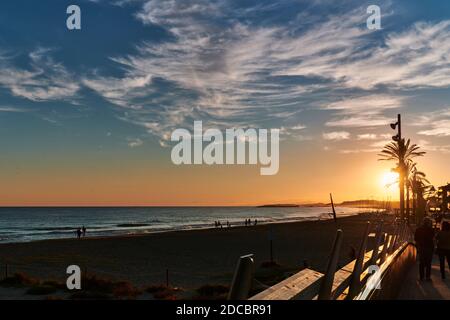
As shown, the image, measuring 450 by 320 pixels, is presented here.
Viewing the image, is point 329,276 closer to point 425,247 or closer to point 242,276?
point 242,276

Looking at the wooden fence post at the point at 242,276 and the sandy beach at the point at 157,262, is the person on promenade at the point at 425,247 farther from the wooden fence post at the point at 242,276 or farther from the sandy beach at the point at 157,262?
the wooden fence post at the point at 242,276

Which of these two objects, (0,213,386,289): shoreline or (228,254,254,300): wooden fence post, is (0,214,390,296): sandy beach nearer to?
(0,213,386,289): shoreline

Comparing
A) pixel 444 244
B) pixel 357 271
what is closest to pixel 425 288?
pixel 444 244

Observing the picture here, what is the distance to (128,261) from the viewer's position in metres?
37.8

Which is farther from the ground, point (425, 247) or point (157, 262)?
point (425, 247)

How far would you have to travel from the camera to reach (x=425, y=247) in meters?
14.0

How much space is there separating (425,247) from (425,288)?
2.08 m

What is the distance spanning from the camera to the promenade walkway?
35.1ft

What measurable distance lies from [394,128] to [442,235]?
24.1 m
